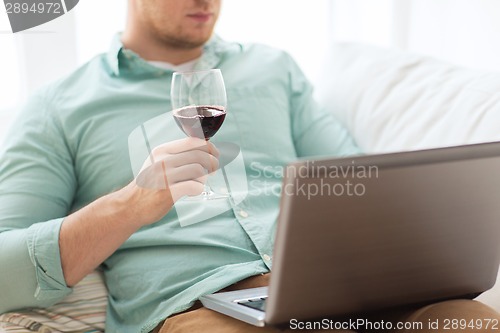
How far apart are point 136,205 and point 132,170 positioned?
28 cm

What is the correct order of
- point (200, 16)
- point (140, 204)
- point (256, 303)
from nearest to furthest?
point (256, 303), point (140, 204), point (200, 16)

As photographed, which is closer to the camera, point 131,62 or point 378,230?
point 378,230

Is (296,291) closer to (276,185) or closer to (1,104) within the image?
(276,185)

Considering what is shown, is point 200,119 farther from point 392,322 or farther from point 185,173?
point 392,322

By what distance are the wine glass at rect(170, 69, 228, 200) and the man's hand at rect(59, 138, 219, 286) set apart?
0.09ft

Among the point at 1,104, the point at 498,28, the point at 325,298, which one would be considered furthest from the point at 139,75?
the point at 498,28

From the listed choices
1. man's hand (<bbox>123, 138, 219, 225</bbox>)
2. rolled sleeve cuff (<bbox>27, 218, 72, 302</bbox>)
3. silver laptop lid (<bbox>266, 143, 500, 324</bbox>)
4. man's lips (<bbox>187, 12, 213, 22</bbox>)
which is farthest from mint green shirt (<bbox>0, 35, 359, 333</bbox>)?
silver laptop lid (<bbox>266, 143, 500, 324</bbox>)

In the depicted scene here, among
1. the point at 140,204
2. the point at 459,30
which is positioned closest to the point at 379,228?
the point at 140,204

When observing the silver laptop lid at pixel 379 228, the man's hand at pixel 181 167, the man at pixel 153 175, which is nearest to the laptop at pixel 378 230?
the silver laptop lid at pixel 379 228

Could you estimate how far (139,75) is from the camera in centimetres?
199

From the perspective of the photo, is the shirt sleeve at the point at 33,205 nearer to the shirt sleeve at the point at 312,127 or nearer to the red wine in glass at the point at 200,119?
the red wine in glass at the point at 200,119

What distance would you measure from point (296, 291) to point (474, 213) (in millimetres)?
311

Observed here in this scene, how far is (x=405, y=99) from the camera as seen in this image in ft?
6.74

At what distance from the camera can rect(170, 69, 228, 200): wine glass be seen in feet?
4.75
